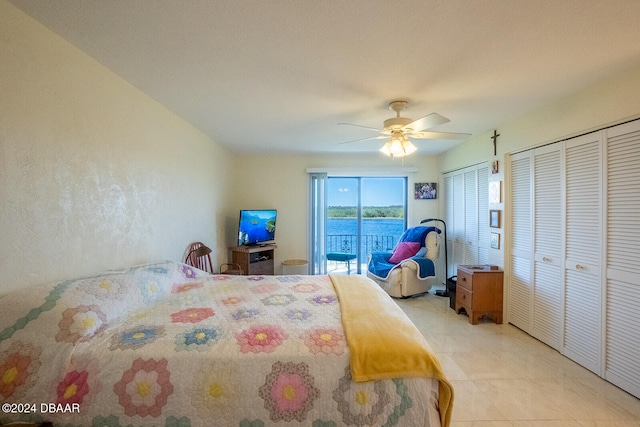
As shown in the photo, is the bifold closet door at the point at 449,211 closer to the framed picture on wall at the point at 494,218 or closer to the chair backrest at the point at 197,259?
the framed picture on wall at the point at 494,218

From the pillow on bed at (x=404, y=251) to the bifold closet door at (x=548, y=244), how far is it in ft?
5.92

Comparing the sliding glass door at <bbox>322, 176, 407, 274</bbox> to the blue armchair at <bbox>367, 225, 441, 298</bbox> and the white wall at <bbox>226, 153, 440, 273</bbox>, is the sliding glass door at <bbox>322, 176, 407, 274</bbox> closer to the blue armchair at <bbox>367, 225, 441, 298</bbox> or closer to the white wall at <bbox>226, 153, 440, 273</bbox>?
the white wall at <bbox>226, 153, 440, 273</bbox>

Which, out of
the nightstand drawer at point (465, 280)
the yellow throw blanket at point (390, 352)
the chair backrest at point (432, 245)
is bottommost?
the nightstand drawer at point (465, 280)

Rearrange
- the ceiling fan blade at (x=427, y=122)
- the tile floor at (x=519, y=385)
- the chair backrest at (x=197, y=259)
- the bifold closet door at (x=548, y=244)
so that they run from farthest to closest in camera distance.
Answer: the chair backrest at (x=197, y=259), the bifold closet door at (x=548, y=244), the ceiling fan blade at (x=427, y=122), the tile floor at (x=519, y=385)

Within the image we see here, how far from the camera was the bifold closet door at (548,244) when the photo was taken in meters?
2.65

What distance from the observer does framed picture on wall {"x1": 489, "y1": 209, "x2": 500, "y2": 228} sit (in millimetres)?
3449

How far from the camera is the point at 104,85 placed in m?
2.01

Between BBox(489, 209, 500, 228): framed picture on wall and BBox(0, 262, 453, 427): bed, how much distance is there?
2.67m

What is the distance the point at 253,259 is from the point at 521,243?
11.6ft

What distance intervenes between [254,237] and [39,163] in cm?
310

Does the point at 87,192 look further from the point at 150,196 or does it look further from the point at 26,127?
the point at 150,196

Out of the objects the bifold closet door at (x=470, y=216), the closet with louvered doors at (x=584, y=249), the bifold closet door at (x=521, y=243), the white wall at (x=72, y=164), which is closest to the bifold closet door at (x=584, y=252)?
the closet with louvered doors at (x=584, y=249)

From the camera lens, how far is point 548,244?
2783 mm

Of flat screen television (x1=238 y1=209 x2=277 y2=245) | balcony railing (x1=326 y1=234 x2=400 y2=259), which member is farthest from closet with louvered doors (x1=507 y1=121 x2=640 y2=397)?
flat screen television (x1=238 y1=209 x2=277 y2=245)
